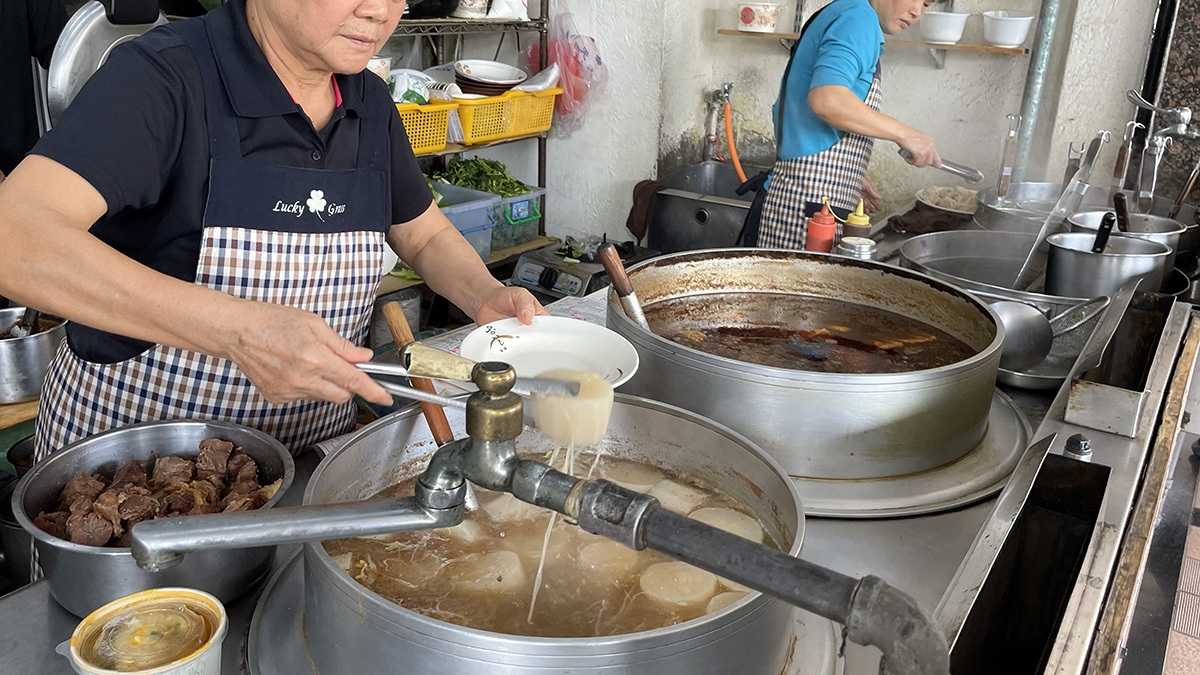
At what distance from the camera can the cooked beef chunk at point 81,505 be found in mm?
1275

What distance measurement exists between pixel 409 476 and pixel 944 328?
1464mm

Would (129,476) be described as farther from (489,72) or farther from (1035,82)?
(1035,82)

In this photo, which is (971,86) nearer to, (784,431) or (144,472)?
(784,431)

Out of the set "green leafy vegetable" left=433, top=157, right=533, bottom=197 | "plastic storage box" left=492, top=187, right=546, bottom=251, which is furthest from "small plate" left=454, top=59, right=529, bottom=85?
"plastic storage box" left=492, top=187, right=546, bottom=251

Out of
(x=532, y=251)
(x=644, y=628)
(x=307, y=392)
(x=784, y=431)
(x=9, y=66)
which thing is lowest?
(x=532, y=251)

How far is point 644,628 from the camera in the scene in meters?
1.28

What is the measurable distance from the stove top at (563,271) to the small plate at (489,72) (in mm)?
1098

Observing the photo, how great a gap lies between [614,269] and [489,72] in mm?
3936

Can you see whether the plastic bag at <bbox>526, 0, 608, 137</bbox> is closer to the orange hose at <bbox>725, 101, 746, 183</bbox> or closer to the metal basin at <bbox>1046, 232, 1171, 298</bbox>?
the orange hose at <bbox>725, 101, 746, 183</bbox>

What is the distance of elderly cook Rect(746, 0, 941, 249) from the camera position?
3.52 meters

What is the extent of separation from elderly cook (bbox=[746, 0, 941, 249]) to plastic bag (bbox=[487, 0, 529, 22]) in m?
2.25

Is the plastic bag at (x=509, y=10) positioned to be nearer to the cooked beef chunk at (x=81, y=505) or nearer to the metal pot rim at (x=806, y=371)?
the metal pot rim at (x=806, y=371)

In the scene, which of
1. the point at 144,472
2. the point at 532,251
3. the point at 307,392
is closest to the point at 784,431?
the point at 307,392

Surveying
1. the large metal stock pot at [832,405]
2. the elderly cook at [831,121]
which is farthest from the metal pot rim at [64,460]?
the elderly cook at [831,121]
